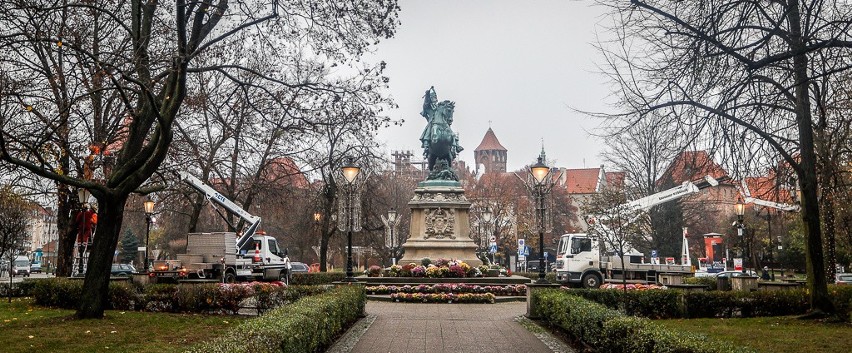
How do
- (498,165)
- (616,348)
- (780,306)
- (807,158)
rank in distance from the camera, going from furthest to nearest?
(498,165) → (780,306) → (807,158) → (616,348)

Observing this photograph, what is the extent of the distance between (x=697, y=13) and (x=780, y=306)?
9.86 metres

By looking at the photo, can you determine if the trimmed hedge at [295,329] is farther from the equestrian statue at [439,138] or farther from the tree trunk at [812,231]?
the equestrian statue at [439,138]

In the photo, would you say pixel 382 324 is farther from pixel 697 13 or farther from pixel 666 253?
pixel 666 253

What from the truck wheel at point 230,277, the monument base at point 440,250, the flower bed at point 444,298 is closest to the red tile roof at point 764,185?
the flower bed at point 444,298

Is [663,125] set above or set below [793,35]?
below

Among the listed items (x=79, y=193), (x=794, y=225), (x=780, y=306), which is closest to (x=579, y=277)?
(x=780, y=306)

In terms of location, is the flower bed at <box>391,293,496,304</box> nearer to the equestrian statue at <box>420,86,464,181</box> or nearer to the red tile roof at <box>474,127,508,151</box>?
the equestrian statue at <box>420,86,464,181</box>

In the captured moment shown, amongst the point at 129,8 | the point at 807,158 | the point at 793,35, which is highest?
the point at 129,8

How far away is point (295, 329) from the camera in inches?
355

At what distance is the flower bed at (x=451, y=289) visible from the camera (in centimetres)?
2341

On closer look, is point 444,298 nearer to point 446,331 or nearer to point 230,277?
point 446,331

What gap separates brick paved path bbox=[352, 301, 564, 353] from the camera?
39.7 feet

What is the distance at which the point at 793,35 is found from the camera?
10.3 m

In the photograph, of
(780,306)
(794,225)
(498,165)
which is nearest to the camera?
(780,306)
